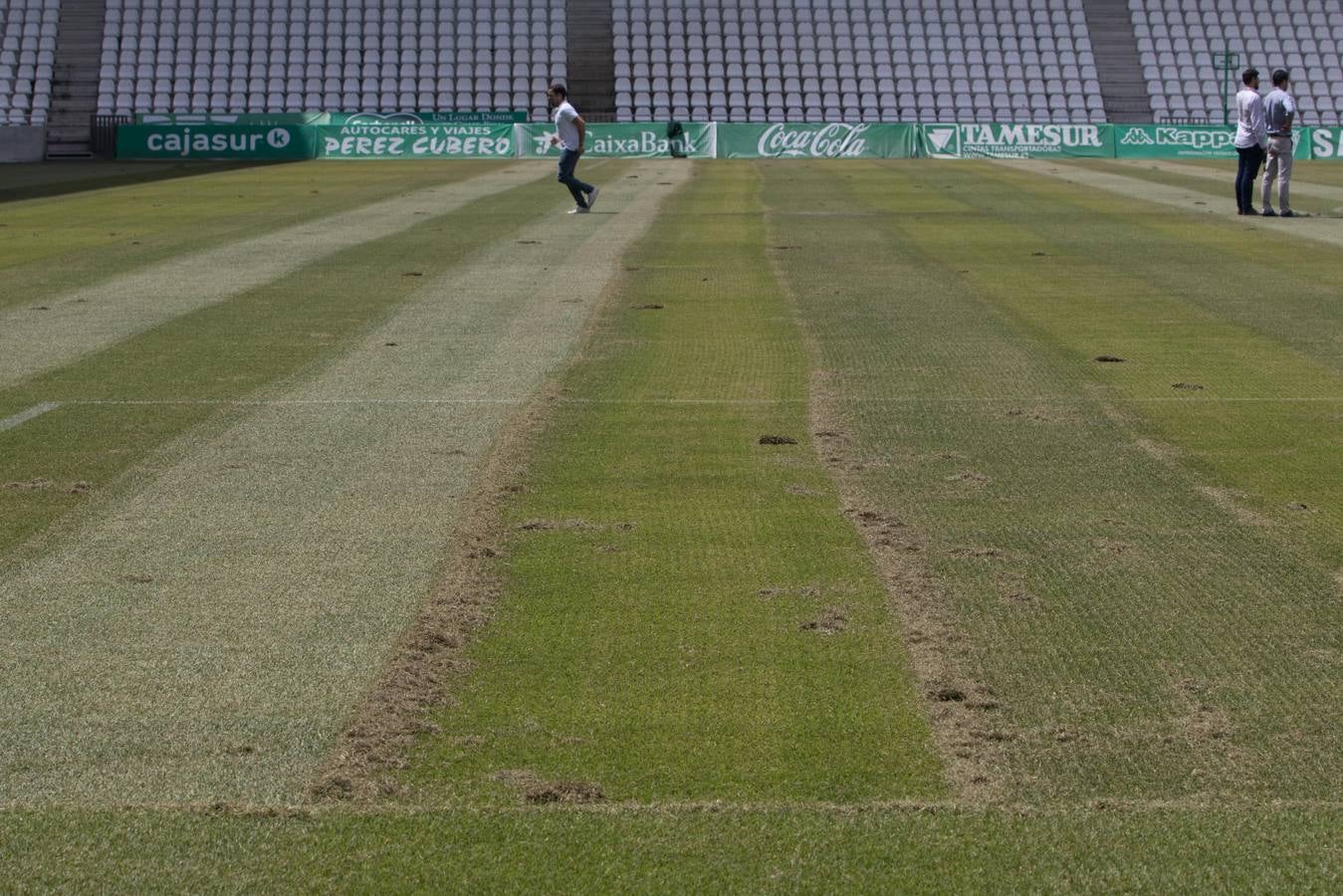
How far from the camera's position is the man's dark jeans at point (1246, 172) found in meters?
18.9

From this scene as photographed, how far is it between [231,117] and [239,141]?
5422 millimetres

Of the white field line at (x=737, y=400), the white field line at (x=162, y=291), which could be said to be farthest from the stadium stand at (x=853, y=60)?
the white field line at (x=737, y=400)

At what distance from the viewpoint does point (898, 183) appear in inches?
1085

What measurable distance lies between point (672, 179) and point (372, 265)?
50.1ft

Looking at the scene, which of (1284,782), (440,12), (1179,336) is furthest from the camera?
(440,12)

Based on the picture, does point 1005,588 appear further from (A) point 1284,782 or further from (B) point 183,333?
(B) point 183,333

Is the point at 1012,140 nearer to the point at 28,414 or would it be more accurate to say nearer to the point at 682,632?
the point at 28,414

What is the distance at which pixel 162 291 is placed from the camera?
43.8ft

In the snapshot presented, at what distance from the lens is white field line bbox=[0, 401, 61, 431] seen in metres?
8.22

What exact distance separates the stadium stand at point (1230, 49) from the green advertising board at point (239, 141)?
83.6 ft

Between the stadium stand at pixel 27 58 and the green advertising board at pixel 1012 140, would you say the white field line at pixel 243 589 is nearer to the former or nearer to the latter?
the green advertising board at pixel 1012 140

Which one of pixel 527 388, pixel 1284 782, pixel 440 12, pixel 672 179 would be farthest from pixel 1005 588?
pixel 440 12

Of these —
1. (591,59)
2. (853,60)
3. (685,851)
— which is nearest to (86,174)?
(591,59)

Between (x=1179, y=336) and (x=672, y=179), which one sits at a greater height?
(x=672, y=179)
